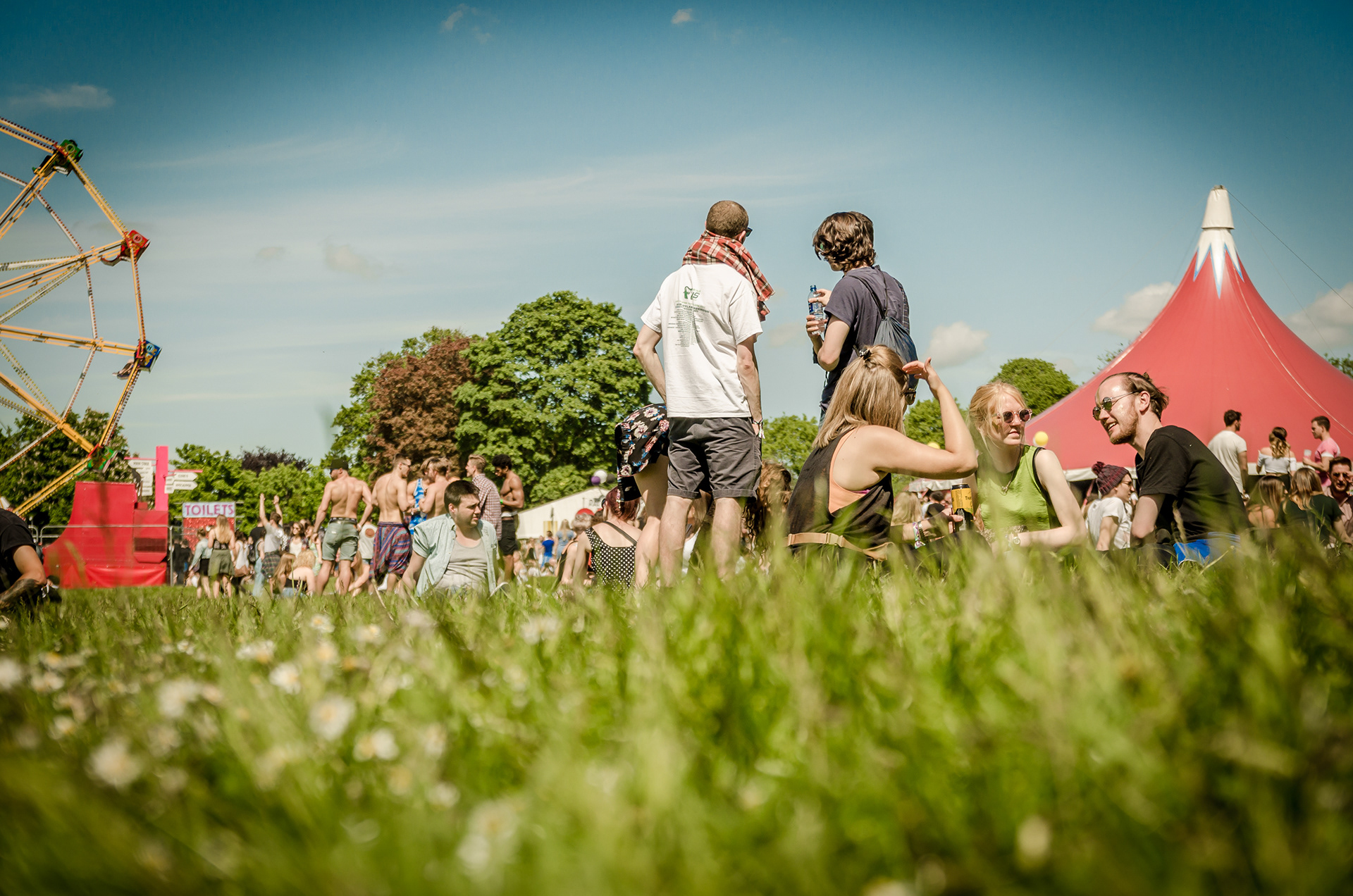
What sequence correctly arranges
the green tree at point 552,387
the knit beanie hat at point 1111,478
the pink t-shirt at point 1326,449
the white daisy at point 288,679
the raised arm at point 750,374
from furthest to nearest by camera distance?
the green tree at point 552,387 → the pink t-shirt at point 1326,449 → the knit beanie hat at point 1111,478 → the raised arm at point 750,374 → the white daisy at point 288,679

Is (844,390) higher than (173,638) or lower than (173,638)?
higher

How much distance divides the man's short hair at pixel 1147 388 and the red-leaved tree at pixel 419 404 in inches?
1707

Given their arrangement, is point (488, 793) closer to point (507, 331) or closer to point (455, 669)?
point (455, 669)

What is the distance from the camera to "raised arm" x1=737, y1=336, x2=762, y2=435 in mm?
5316

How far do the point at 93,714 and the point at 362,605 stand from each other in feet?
6.72

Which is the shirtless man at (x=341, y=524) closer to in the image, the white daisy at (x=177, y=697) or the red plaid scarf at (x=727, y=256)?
the red plaid scarf at (x=727, y=256)

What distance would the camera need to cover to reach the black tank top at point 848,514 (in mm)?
4145

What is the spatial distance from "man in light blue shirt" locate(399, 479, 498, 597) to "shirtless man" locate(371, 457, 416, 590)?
12.0ft

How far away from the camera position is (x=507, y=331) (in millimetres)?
46375

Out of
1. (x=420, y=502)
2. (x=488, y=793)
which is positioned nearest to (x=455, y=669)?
(x=488, y=793)

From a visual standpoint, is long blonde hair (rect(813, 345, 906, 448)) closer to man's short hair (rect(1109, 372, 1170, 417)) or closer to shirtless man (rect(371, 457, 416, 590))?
man's short hair (rect(1109, 372, 1170, 417))

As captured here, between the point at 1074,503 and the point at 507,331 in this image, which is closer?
the point at 1074,503

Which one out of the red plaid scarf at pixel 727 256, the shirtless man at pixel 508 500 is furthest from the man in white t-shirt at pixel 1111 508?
the shirtless man at pixel 508 500

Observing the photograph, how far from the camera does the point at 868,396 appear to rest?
4453 millimetres
